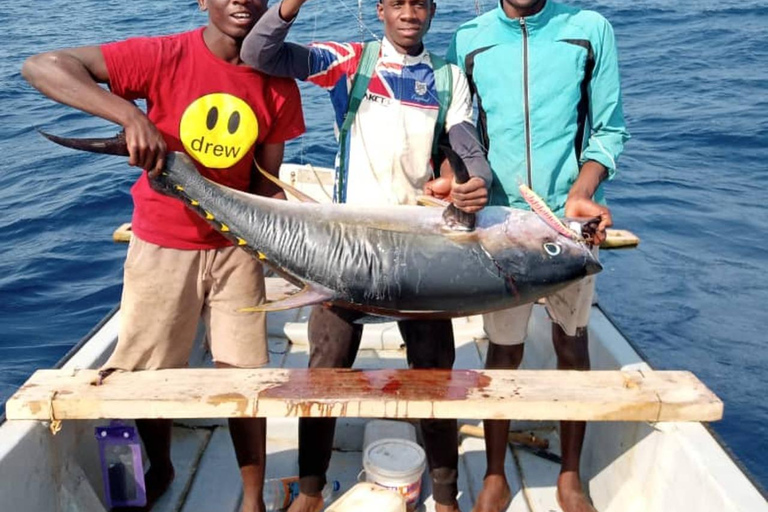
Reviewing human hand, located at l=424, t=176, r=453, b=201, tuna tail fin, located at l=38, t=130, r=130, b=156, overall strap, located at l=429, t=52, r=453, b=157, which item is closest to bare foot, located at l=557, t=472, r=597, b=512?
human hand, located at l=424, t=176, r=453, b=201

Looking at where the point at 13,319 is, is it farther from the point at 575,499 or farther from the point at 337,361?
the point at 575,499

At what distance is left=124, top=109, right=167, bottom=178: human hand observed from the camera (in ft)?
7.77

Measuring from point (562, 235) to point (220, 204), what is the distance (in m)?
1.20

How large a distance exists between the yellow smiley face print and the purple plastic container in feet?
3.84

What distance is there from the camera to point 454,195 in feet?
8.14

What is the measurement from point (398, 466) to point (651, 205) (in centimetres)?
715

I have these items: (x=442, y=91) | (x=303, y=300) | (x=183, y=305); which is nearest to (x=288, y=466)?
(x=183, y=305)

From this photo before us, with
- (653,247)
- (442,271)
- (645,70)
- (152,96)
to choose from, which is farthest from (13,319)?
(645,70)

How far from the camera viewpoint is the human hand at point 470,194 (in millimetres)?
2471

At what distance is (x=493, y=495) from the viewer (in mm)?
3176

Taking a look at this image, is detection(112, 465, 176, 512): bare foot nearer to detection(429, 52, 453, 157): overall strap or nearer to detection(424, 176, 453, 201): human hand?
detection(424, 176, 453, 201): human hand

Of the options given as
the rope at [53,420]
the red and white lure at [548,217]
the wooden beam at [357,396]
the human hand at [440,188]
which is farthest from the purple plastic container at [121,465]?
the red and white lure at [548,217]

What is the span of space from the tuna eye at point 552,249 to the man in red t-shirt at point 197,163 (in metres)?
1.05

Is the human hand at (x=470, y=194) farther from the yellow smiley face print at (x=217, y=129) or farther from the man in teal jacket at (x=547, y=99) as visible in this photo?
the yellow smiley face print at (x=217, y=129)
